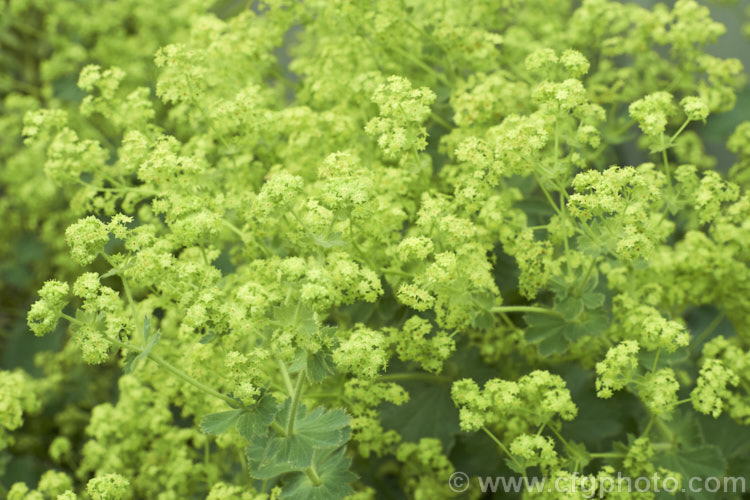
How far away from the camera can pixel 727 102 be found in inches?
95.7

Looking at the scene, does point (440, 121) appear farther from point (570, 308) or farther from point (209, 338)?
point (209, 338)

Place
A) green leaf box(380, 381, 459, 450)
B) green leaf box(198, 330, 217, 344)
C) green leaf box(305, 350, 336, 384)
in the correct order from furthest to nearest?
green leaf box(380, 381, 459, 450) → green leaf box(198, 330, 217, 344) → green leaf box(305, 350, 336, 384)

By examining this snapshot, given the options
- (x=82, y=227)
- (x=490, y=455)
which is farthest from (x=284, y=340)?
(x=490, y=455)

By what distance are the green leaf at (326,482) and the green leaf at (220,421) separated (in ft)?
0.74

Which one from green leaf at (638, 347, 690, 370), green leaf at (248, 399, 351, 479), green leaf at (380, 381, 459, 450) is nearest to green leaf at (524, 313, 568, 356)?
green leaf at (638, 347, 690, 370)

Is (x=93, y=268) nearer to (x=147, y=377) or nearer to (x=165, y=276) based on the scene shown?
(x=147, y=377)

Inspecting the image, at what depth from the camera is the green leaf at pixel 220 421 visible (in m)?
Result: 1.48

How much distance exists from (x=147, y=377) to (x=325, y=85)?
A: 3.57 feet

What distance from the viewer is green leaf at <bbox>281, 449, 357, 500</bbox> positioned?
1590 millimetres

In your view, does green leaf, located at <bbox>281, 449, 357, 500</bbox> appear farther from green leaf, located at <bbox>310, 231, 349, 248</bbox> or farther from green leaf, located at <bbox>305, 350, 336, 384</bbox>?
green leaf, located at <bbox>310, 231, 349, 248</bbox>

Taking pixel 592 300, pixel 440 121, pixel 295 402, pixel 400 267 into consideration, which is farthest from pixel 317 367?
pixel 440 121

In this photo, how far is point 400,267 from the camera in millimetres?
1865

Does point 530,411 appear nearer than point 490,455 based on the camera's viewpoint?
Yes

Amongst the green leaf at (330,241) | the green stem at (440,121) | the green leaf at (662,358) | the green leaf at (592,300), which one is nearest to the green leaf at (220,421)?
the green leaf at (330,241)
